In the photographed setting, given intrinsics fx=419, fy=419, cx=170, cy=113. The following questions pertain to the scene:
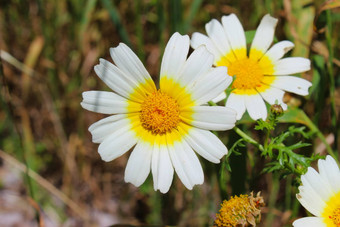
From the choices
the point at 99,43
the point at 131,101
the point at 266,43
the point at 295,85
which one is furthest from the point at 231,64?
the point at 99,43

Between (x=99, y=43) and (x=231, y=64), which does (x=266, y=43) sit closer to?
(x=231, y=64)

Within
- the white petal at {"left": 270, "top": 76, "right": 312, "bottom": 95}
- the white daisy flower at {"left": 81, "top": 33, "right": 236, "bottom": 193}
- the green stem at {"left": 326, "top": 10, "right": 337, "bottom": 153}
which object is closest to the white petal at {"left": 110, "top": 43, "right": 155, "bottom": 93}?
the white daisy flower at {"left": 81, "top": 33, "right": 236, "bottom": 193}

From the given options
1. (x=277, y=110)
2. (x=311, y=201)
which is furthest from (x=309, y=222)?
(x=277, y=110)

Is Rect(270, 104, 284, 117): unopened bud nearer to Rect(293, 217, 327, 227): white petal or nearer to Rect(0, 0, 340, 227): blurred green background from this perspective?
Rect(293, 217, 327, 227): white petal

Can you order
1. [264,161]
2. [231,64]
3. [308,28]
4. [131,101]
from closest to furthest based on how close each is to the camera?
[131,101]
[231,64]
[308,28]
[264,161]

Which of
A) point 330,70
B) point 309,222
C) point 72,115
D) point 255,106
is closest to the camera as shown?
point 309,222

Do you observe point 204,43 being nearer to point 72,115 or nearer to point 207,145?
point 207,145
